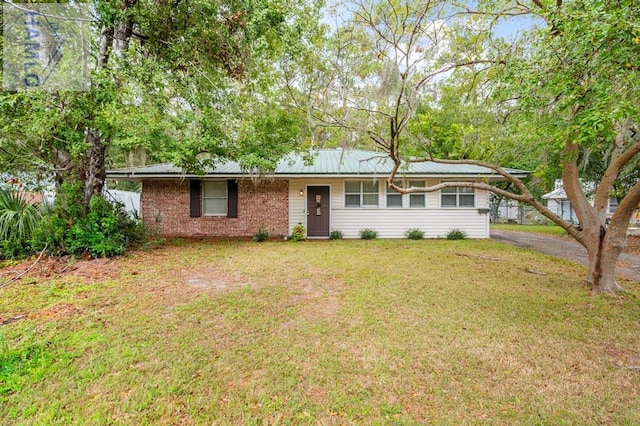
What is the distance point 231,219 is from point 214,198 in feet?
3.64

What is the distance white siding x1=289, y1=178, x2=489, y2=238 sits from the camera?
1145 centimetres

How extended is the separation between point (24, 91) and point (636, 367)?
10264 millimetres

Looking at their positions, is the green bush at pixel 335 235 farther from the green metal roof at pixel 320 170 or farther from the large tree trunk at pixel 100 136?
the large tree trunk at pixel 100 136

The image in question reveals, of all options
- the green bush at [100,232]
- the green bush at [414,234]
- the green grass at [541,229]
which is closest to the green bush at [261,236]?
the green bush at [100,232]

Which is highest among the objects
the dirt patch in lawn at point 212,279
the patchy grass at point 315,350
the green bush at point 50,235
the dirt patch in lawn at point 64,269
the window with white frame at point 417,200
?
the window with white frame at point 417,200

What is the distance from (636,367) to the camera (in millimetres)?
2719

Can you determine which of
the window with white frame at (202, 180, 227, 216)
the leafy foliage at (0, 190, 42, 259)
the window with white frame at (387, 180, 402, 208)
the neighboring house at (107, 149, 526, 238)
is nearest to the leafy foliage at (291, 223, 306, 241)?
the neighboring house at (107, 149, 526, 238)

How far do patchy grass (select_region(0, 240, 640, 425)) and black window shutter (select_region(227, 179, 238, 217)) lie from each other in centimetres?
570

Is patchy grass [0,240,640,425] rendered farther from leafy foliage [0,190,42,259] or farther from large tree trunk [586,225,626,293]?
leafy foliage [0,190,42,259]

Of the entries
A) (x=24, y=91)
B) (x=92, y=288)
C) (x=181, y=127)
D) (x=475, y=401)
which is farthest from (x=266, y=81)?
(x=475, y=401)

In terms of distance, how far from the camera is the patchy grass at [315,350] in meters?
2.16

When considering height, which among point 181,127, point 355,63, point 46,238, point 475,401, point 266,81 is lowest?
point 475,401

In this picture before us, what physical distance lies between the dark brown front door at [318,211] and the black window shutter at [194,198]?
4372 millimetres

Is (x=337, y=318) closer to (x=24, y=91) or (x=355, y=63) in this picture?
(x=355, y=63)
